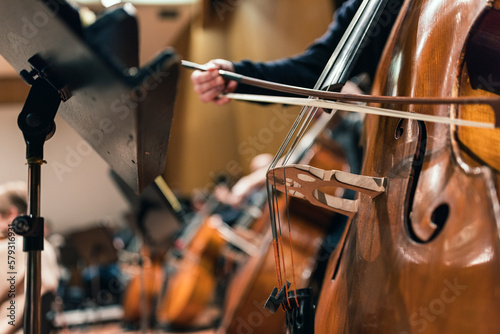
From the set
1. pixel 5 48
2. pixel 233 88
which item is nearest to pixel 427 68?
pixel 233 88

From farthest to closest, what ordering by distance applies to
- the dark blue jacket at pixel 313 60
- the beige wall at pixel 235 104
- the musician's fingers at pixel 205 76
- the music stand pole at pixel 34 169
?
the beige wall at pixel 235 104
the dark blue jacket at pixel 313 60
the musician's fingers at pixel 205 76
the music stand pole at pixel 34 169

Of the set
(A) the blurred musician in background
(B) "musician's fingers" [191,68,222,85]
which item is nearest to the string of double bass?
(B) "musician's fingers" [191,68,222,85]

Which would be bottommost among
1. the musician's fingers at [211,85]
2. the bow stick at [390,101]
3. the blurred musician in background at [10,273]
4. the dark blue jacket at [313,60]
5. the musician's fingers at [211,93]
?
the blurred musician in background at [10,273]

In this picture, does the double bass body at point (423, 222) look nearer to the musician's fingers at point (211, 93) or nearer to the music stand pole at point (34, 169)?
the musician's fingers at point (211, 93)

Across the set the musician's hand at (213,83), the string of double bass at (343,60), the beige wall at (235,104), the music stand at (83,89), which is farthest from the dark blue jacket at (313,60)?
the beige wall at (235,104)

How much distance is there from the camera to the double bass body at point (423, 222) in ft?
1.69

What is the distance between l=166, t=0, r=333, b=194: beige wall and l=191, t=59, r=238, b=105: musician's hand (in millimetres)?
1758

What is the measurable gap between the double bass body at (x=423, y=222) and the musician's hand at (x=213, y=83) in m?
0.32

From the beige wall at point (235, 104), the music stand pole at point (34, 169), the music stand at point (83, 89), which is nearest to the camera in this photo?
the music stand at point (83, 89)

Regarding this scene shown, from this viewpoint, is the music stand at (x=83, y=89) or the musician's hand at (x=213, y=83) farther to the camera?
the musician's hand at (x=213, y=83)

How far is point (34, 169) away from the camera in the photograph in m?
0.79

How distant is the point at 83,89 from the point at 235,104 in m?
3.83

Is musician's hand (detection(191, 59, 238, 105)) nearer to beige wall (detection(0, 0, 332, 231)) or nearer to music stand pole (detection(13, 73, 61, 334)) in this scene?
music stand pole (detection(13, 73, 61, 334))

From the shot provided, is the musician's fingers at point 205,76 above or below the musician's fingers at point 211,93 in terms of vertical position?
above
